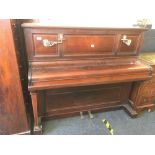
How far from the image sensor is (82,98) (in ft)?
6.51

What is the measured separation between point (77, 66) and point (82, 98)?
0.52 metres

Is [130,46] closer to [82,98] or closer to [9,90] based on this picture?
[82,98]

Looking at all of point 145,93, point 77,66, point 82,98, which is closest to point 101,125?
point 82,98

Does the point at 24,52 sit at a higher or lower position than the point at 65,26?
lower

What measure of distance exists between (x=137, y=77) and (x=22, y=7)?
1475mm

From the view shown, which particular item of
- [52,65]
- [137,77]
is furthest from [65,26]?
[137,77]

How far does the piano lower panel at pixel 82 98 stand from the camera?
1859 mm

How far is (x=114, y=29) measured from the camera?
1.70m

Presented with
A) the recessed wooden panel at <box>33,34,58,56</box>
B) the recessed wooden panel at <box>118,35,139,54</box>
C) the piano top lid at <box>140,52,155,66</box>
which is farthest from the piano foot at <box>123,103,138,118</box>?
the recessed wooden panel at <box>33,34,58,56</box>

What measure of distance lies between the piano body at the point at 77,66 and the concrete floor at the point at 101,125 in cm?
10

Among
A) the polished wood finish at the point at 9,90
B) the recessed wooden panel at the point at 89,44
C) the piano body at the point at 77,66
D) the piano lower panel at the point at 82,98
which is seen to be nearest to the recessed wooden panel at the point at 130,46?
the piano body at the point at 77,66

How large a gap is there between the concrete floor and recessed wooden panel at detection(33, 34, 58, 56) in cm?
94

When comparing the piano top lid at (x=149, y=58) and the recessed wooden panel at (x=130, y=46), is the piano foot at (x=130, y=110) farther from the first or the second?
the recessed wooden panel at (x=130, y=46)
